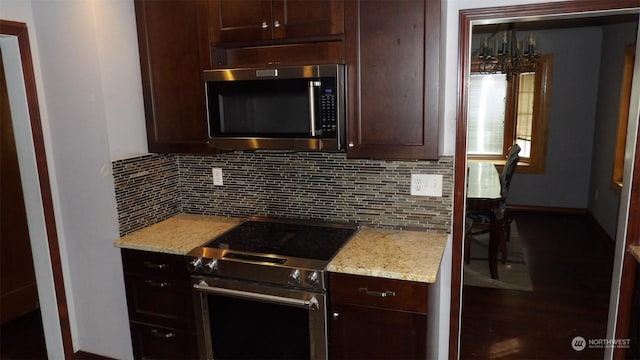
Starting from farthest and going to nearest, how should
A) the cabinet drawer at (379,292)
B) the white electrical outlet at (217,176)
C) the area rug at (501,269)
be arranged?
the area rug at (501,269), the white electrical outlet at (217,176), the cabinet drawer at (379,292)

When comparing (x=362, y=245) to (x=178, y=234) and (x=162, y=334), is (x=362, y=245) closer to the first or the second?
(x=178, y=234)

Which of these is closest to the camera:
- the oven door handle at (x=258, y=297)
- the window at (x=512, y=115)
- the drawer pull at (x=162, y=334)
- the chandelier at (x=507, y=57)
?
the oven door handle at (x=258, y=297)

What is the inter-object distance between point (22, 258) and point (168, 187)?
1549mm

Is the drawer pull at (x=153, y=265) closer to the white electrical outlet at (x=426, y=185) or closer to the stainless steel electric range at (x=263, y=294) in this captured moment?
the stainless steel electric range at (x=263, y=294)

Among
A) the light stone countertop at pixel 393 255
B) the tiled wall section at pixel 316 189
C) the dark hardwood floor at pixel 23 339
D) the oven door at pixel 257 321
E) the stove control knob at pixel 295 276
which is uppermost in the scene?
the tiled wall section at pixel 316 189

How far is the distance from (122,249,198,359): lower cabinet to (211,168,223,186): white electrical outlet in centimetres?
64

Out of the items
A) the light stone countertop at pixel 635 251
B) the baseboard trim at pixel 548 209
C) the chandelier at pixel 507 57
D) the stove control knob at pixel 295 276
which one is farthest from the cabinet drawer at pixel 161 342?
the baseboard trim at pixel 548 209

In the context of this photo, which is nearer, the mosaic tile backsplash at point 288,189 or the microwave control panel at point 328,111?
the microwave control panel at point 328,111

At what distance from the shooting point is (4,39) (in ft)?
7.33

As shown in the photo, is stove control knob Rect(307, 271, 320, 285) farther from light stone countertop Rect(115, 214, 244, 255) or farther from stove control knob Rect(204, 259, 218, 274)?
light stone countertop Rect(115, 214, 244, 255)

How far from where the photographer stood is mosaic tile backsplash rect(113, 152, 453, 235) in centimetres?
230

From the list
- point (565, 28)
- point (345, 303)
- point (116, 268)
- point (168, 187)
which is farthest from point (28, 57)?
point (565, 28)

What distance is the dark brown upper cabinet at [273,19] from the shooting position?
78.4 inches

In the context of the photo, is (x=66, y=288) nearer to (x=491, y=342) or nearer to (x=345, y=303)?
(x=345, y=303)
